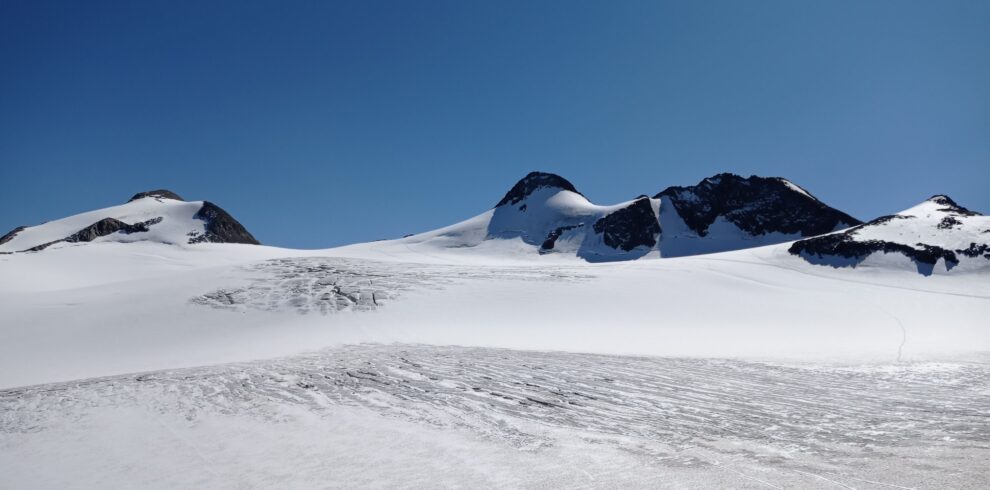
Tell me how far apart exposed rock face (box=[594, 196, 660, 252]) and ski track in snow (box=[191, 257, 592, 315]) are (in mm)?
52524

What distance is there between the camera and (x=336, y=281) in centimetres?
2852

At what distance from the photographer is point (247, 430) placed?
7723mm

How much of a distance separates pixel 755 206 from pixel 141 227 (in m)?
110

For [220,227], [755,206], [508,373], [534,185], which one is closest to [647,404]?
[508,373]

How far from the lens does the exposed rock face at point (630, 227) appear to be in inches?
3312

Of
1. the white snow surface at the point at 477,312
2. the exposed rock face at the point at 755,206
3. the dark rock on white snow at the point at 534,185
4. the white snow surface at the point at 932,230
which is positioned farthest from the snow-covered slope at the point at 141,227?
the white snow surface at the point at 932,230

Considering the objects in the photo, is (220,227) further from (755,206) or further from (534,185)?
(755,206)

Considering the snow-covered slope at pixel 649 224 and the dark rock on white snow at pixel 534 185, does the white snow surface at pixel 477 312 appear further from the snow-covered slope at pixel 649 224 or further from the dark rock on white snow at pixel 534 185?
the dark rock on white snow at pixel 534 185

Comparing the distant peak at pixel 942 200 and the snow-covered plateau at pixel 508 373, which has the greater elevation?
the distant peak at pixel 942 200

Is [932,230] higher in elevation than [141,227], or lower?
lower

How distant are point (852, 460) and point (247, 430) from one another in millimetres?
8629

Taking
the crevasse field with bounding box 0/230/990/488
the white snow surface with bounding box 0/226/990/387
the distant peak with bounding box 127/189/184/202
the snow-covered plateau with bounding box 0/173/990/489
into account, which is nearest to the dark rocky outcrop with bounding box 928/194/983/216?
the snow-covered plateau with bounding box 0/173/990/489

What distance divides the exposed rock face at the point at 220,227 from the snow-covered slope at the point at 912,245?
272 ft

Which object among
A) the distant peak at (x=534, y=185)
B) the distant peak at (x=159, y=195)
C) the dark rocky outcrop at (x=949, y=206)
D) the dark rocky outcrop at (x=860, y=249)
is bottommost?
the dark rocky outcrop at (x=860, y=249)
